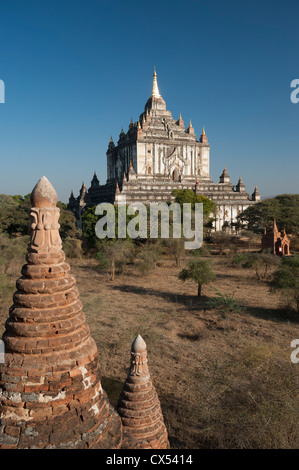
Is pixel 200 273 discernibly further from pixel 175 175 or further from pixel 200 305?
pixel 175 175

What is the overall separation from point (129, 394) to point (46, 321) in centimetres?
255

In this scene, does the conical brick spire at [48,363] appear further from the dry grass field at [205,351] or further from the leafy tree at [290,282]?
the leafy tree at [290,282]

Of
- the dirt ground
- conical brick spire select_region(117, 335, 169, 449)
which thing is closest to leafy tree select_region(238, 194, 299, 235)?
the dirt ground

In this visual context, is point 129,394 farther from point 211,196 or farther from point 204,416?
point 211,196

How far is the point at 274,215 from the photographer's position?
33.8 m

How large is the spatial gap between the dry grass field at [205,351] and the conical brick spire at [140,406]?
6.24 feet

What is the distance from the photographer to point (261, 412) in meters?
6.54

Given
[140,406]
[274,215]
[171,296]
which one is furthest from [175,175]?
[140,406]

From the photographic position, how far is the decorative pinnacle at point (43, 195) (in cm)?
403

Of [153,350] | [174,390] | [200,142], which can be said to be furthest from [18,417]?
[200,142]

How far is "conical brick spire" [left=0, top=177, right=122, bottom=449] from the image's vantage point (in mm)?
3639

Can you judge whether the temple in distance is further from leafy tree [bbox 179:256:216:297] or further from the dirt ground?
leafy tree [bbox 179:256:216:297]

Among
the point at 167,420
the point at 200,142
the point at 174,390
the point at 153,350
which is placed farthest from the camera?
the point at 200,142

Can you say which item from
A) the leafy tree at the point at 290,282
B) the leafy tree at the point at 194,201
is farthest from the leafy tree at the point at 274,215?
the leafy tree at the point at 290,282
